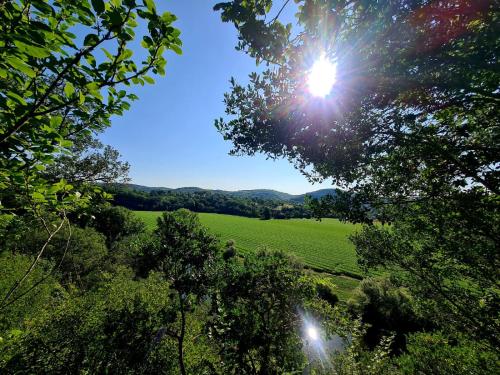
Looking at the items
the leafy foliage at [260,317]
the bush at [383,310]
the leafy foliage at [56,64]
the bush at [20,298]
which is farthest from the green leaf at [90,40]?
the bush at [383,310]

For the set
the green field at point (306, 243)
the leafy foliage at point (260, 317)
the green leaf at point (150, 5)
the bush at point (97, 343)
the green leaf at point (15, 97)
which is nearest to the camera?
the green leaf at point (15, 97)

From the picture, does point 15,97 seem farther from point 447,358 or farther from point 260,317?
point 447,358

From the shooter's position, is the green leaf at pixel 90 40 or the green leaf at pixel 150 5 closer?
the green leaf at pixel 90 40

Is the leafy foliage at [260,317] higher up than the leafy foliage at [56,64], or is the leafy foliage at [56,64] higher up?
the leafy foliage at [56,64]

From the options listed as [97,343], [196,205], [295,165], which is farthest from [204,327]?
[196,205]

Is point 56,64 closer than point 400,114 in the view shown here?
Yes

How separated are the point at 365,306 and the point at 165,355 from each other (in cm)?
2727

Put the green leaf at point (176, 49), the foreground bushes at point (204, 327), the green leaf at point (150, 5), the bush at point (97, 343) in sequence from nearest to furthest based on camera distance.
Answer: the green leaf at point (150, 5) → the green leaf at point (176, 49) → the foreground bushes at point (204, 327) → the bush at point (97, 343)

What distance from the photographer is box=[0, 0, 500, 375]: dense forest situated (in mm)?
2439

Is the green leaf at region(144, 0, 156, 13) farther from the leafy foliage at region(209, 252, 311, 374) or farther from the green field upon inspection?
the green field

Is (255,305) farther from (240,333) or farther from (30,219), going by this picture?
(30,219)

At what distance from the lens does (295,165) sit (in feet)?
21.4

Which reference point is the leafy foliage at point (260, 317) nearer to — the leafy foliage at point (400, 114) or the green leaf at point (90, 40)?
the leafy foliage at point (400, 114)

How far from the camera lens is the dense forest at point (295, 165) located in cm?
244
